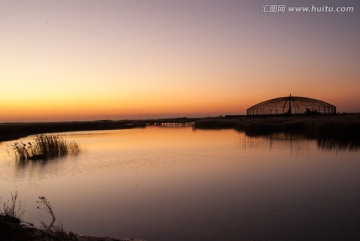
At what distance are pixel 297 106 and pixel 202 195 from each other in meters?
60.0

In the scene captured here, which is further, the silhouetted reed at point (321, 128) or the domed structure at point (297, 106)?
the domed structure at point (297, 106)

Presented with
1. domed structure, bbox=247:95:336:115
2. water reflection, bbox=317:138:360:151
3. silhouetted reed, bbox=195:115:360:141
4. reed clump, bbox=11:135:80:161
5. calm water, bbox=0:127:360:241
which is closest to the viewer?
calm water, bbox=0:127:360:241

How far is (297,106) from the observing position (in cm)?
6725

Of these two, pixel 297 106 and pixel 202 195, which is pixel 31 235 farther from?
pixel 297 106

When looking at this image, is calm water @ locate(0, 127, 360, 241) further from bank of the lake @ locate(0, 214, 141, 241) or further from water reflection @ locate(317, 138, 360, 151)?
water reflection @ locate(317, 138, 360, 151)

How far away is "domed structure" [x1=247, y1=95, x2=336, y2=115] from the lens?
64500 mm

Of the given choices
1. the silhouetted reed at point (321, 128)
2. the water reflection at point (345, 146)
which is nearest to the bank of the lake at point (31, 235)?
the water reflection at point (345, 146)

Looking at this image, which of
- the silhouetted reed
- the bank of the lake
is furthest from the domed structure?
the bank of the lake

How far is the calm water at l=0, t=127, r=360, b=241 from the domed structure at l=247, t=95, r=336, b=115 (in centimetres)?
4561

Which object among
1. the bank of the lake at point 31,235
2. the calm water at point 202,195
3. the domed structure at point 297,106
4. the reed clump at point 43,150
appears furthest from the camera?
the domed structure at point 297,106

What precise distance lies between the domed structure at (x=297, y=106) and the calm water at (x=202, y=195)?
150ft

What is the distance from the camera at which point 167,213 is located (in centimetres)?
952

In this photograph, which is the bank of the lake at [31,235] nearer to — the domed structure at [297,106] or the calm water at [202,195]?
the calm water at [202,195]

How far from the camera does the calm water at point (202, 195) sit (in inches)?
316
